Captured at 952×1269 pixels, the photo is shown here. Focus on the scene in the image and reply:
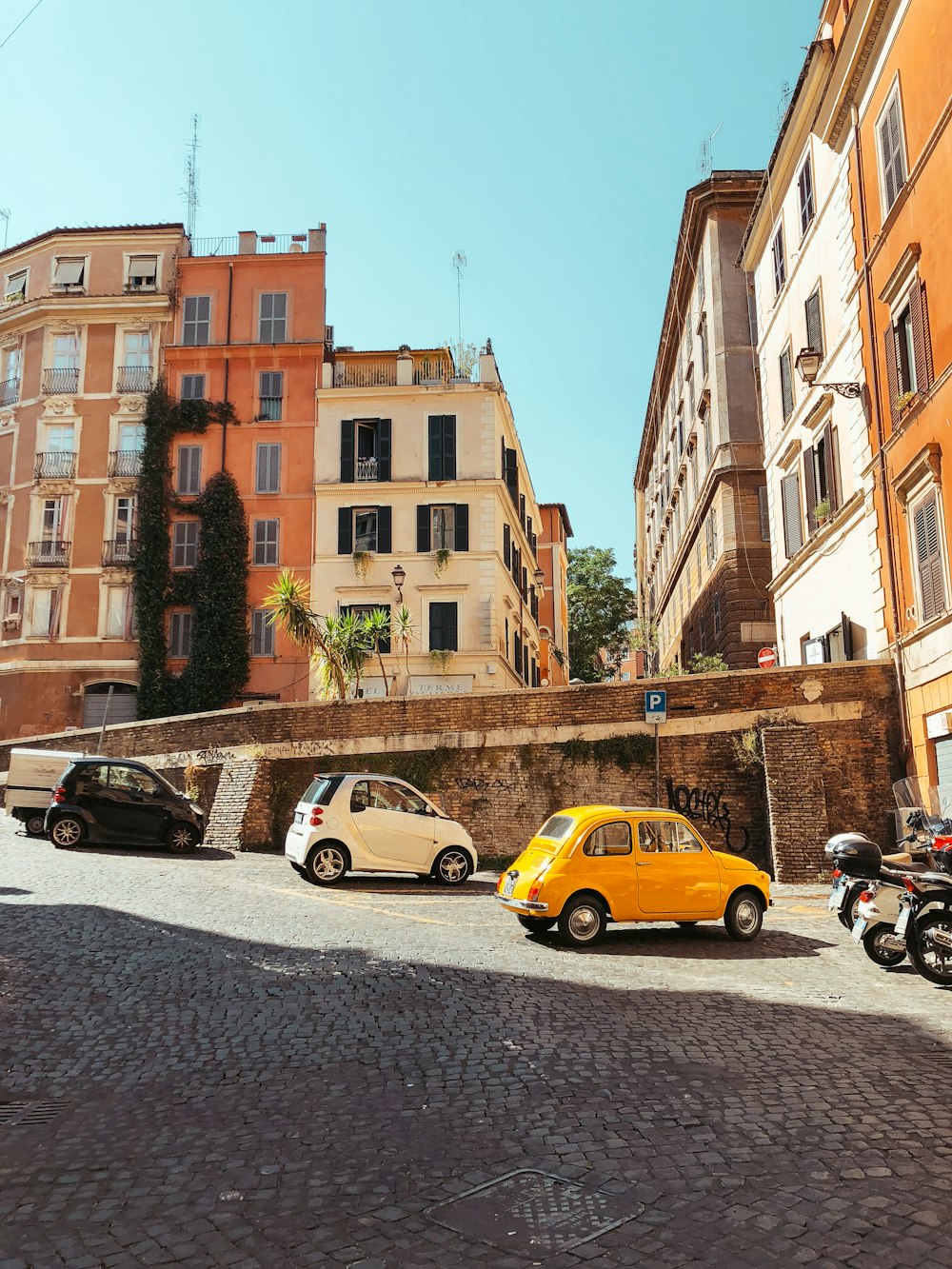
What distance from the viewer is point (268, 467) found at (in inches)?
1463

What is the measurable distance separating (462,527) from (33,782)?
1766 centimetres

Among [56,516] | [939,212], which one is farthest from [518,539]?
[939,212]

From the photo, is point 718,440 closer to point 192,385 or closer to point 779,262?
point 779,262

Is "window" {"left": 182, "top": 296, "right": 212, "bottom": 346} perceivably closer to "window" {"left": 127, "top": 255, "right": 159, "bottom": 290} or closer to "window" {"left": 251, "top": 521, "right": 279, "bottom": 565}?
"window" {"left": 127, "top": 255, "right": 159, "bottom": 290}

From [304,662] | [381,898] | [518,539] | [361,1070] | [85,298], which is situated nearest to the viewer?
[361,1070]

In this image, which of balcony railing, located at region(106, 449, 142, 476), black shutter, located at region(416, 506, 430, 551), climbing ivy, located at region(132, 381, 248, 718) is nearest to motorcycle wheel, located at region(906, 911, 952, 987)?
black shutter, located at region(416, 506, 430, 551)

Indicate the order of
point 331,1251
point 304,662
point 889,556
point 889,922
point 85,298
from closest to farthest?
point 331,1251
point 889,922
point 889,556
point 304,662
point 85,298

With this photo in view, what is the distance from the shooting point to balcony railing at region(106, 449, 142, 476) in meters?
37.9

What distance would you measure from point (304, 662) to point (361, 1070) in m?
30.2

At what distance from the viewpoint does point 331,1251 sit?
3873 mm

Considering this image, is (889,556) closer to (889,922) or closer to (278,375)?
(889,922)

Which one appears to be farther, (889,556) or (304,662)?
(304,662)

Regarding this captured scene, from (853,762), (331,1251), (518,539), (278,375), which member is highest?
(278,375)

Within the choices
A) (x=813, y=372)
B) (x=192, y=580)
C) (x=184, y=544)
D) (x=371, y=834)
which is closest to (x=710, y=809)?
(x=371, y=834)
